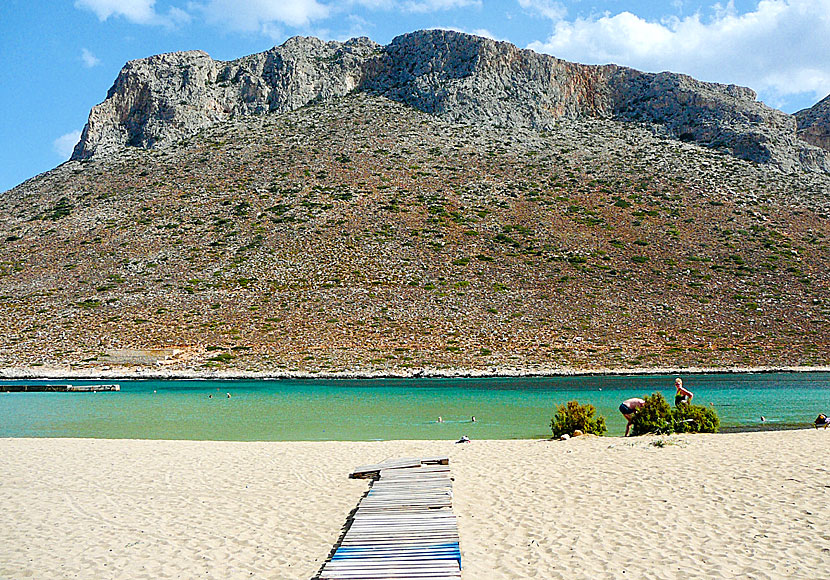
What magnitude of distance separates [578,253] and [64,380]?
33312mm

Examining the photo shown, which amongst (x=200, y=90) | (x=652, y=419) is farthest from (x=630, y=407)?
(x=200, y=90)

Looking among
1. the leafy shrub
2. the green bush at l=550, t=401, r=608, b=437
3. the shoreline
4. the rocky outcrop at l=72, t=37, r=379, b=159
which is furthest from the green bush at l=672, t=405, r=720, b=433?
the rocky outcrop at l=72, t=37, r=379, b=159

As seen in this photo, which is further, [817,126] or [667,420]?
[817,126]

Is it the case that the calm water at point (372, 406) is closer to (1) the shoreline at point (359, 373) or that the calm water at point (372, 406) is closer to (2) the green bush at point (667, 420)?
(1) the shoreline at point (359, 373)

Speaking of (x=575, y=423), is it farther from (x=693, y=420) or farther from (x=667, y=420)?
(x=693, y=420)

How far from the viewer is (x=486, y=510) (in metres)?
8.79

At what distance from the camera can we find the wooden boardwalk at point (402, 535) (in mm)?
5961

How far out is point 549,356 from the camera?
3591cm

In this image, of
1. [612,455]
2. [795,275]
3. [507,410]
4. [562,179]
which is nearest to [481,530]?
[612,455]

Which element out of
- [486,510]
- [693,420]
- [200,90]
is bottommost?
[693,420]

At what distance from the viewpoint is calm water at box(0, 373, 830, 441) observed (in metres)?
18.3

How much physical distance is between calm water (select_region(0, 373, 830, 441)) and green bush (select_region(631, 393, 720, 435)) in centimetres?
124

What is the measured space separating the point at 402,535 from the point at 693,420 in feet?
36.5

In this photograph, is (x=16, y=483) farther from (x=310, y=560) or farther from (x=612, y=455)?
(x=612, y=455)
